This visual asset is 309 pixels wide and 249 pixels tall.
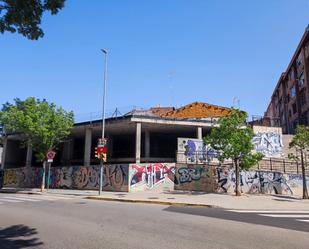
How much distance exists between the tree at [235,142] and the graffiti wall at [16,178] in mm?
22157

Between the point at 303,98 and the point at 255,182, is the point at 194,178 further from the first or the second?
the point at 303,98

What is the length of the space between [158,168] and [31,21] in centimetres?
2014

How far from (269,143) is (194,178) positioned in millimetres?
13293

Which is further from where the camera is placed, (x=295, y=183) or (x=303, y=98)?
(x=303, y=98)

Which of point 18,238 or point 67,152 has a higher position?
point 67,152

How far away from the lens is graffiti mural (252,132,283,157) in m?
31.8

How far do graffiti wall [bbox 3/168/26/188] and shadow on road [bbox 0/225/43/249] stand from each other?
27.4 m

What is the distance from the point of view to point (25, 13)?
6.23 meters

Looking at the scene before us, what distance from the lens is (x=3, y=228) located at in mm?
8039

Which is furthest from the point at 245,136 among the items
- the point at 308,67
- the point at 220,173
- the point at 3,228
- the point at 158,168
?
the point at 308,67

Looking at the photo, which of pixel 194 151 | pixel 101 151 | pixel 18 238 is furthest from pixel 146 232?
pixel 194 151

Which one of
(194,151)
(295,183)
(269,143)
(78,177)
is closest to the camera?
(295,183)

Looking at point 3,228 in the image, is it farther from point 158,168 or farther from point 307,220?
point 158,168

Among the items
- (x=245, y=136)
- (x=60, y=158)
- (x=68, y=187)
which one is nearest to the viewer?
(x=245, y=136)
